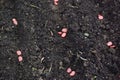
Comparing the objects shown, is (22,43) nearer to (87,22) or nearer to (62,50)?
(62,50)

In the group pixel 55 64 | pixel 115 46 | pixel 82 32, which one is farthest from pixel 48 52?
pixel 115 46

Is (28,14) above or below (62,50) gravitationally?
above

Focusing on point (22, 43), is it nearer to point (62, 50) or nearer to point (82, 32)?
point (62, 50)

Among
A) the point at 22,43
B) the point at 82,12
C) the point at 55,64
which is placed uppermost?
the point at 82,12

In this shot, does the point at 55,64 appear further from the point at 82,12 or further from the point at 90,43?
the point at 82,12

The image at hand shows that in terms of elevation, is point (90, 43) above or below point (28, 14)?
below

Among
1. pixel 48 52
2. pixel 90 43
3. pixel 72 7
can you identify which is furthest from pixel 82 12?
pixel 48 52
